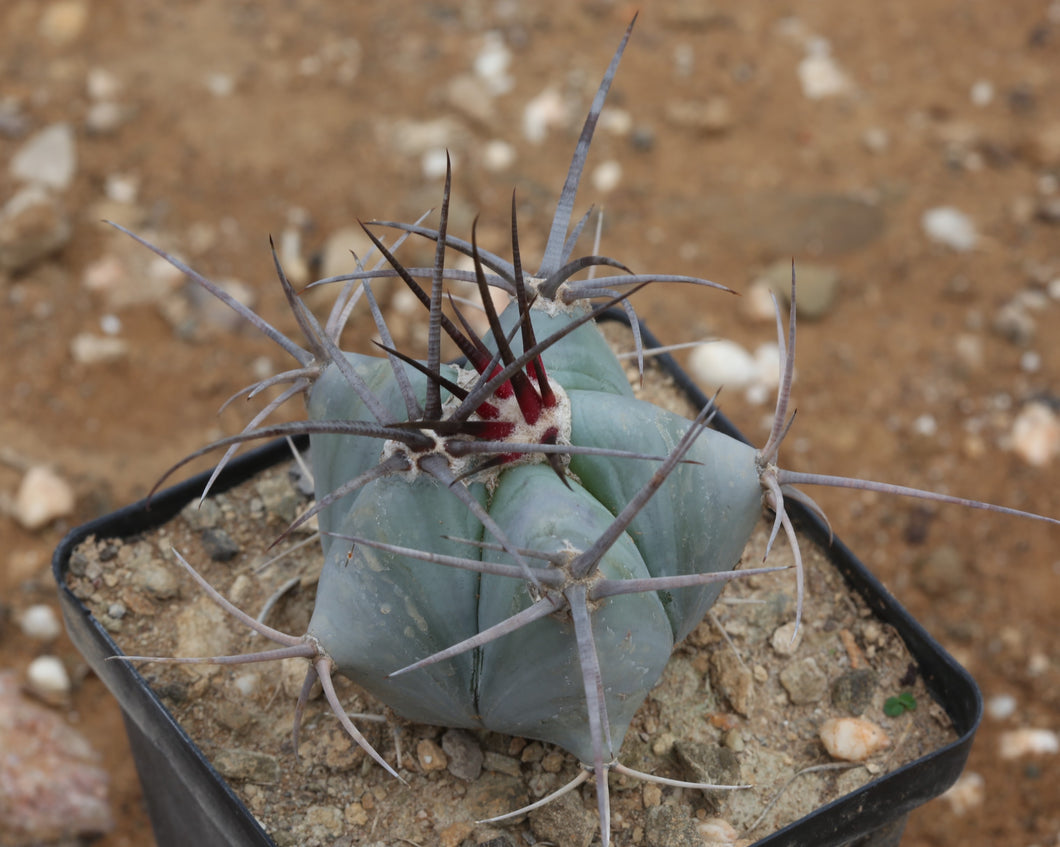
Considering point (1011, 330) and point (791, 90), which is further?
point (791, 90)

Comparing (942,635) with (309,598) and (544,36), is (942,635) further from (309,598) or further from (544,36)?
(544,36)

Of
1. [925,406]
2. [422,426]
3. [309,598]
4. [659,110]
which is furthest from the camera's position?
[659,110]

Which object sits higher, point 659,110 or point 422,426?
point 422,426

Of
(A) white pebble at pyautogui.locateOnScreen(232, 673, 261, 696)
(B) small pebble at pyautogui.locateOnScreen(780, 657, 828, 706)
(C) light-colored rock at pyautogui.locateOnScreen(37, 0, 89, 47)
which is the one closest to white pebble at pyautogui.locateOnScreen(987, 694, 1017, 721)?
(B) small pebble at pyautogui.locateOnScreen(780, 657, 828, 706)

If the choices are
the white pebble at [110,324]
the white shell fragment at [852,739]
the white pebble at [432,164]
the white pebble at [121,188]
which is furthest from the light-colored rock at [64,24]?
the white shell fragment at [852,739]

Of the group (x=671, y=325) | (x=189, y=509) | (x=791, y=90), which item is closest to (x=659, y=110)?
(x=791, y=90)

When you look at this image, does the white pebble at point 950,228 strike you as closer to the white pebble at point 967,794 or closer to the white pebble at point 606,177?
the white pebble at point 606,177

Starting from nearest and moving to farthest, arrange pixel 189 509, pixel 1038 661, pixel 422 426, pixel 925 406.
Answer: pixel 422 426, pixel 189 509, pixel 1038 661, pixel 925 406
